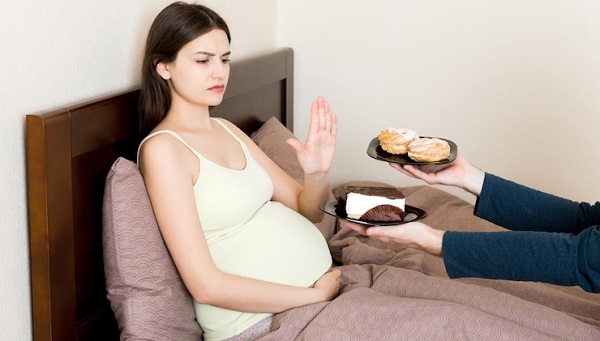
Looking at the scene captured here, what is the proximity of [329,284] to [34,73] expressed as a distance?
825 mm

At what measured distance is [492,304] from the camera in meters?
1.88

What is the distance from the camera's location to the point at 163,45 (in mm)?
1900

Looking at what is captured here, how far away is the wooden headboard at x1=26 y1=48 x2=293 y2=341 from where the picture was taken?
5.17 ft

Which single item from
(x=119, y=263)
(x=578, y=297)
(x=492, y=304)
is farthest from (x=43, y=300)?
(x=578, y=297)

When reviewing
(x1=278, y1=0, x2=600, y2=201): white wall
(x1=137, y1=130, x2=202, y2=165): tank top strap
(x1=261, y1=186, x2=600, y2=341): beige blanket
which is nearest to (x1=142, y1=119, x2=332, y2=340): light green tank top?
(x1=137, y1=130, x2=202, y2=165): tank top strap

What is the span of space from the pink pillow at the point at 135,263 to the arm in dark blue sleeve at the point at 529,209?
77 cm

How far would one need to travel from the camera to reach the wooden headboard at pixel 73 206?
5.17 feet

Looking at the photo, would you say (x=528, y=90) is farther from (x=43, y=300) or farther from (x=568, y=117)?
(x=43, y=300)

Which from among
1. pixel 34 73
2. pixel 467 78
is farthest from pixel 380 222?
pixel 467 78

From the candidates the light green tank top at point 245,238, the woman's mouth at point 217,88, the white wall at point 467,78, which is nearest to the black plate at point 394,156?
the light green tank top at point 245,238

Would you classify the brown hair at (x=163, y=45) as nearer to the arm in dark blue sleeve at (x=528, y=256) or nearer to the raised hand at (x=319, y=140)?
the raised hand at (x=319, y=140)

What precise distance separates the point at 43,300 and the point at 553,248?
101 cm

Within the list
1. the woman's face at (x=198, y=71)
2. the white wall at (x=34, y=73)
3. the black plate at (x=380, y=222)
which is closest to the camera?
the white wall at (x=34, y=73)

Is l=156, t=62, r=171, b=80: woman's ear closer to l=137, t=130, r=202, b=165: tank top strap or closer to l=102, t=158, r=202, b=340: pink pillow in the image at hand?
l=137, t=130, r=202, b=165: tank top strap
